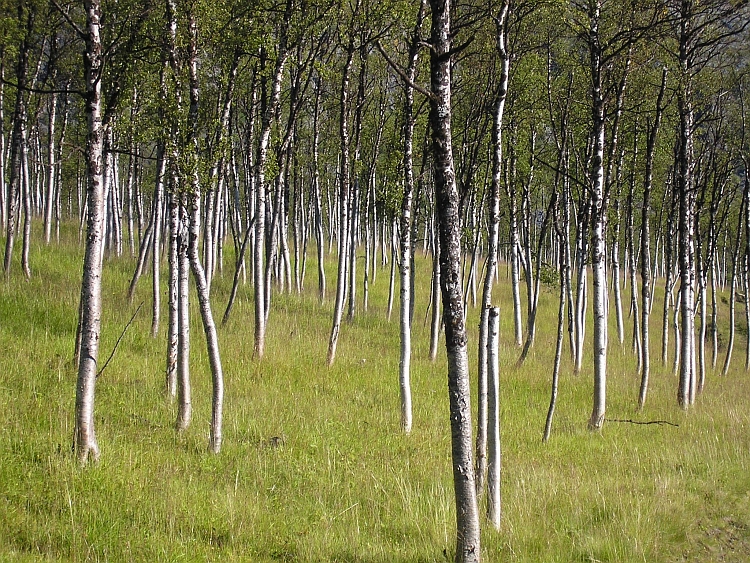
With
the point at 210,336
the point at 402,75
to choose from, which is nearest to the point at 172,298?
the point at 210,336

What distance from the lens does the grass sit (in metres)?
5.64

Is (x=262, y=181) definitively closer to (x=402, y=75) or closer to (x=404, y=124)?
(x=404, y=124)

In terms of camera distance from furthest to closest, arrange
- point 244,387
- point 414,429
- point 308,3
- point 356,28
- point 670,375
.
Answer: point 670,375 → point 356,28 → point 308,3 → point 244,387 → point 414,429

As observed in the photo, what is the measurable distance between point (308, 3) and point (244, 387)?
7.17 m

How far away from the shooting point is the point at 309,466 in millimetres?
7672

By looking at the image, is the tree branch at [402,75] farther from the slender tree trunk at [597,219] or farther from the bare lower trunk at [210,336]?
the slender tree trunk at [597,219]

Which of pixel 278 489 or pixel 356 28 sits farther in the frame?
pixel 356 28

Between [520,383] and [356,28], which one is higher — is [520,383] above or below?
below

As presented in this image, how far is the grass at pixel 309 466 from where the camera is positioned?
5645mm

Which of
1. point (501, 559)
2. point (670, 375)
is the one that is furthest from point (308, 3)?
point (670, 375)

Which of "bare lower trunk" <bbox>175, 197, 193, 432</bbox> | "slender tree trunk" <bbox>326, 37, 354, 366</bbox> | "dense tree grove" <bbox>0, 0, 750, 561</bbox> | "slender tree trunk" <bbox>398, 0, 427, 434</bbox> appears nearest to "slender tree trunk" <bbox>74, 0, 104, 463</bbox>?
"dense tree grove" <bbox>0, 0, 750, 561</bbox>

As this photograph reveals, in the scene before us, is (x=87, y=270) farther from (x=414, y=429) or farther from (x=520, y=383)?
(x=520, y=383)

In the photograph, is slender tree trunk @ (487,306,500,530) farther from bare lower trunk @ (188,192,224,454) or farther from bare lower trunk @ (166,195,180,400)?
bare lower trunk @ (166,195,180,400)

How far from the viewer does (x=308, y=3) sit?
11.3m
